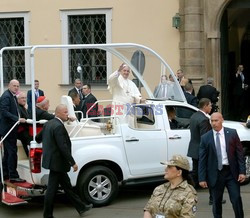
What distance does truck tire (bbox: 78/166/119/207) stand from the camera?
10109 mm

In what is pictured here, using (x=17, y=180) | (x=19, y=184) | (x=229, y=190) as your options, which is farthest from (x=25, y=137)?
(x=229, y=190)

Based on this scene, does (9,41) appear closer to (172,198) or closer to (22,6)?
(22,6)

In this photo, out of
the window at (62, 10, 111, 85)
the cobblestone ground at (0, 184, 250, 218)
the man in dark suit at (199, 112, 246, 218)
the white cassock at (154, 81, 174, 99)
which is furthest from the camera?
the window at (62, 10, 111, 85)

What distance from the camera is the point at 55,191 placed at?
9273mm

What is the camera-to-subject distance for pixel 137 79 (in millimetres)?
11523

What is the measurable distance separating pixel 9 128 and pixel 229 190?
402 cm

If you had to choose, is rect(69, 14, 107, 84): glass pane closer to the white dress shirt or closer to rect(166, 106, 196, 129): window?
rect(166, 106, 196, 129): window

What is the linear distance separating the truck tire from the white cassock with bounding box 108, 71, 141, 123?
137cm

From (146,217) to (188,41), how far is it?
1379 cm

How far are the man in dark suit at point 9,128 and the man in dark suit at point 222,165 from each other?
11.0ft

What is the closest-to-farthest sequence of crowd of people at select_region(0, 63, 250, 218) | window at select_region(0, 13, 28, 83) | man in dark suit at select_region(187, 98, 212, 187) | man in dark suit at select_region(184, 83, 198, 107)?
crowd of people at select_region(0, 63, 250, 218) → man in dark suit at select_region(187, 98, 212, 187) → man in dark suit at select_region(184, 83, 198, 107) → window at select_region(0, 13, 28, 83)

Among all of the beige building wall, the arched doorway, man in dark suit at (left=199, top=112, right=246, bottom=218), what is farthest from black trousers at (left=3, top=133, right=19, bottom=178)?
the arched doorway

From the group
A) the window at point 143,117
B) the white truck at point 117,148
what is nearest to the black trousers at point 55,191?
the white truck at point 117,148

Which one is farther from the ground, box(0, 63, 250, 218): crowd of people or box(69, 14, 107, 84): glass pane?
box(69, 14, 107, 84): glass pane
